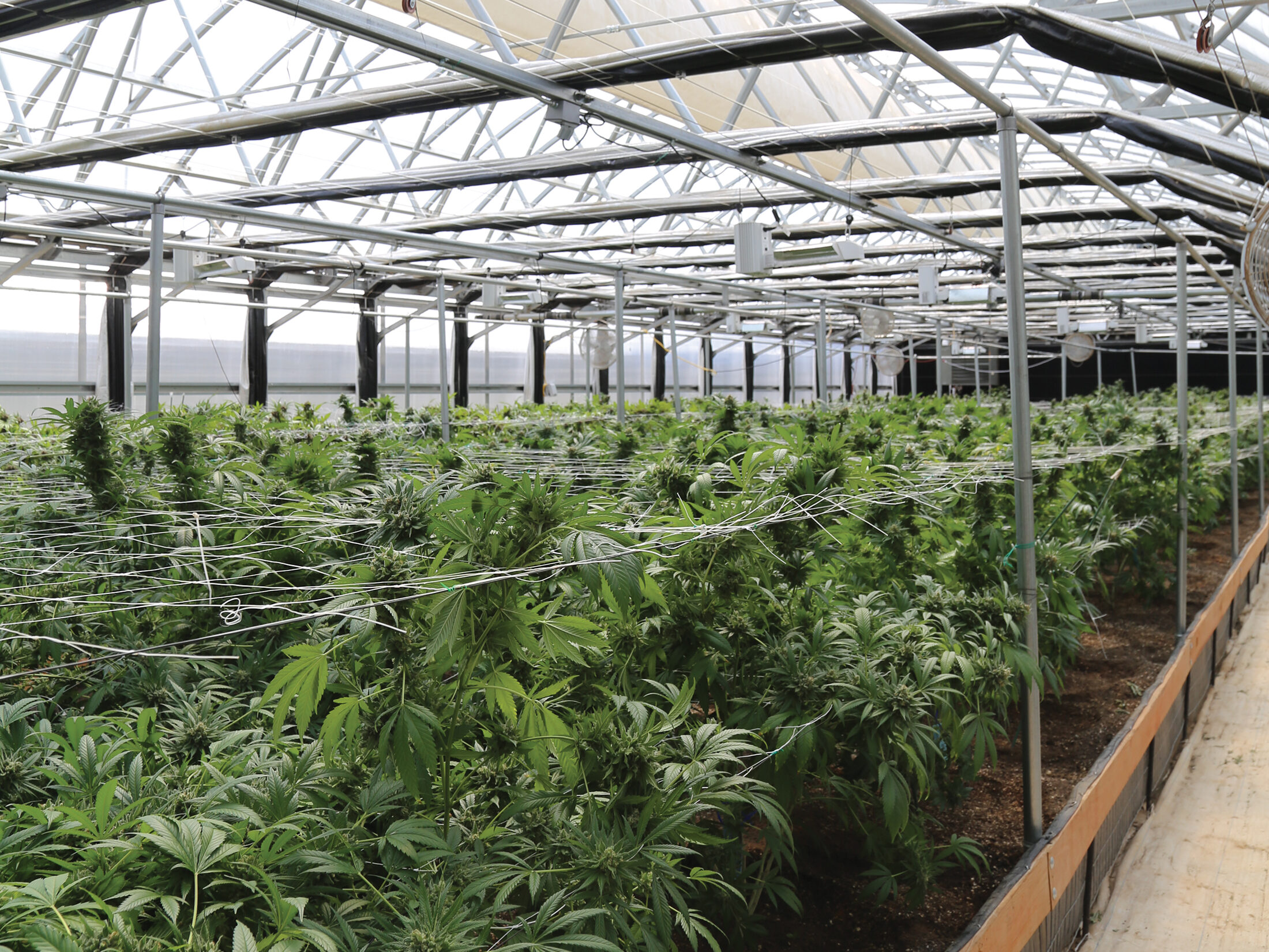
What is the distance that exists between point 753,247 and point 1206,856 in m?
4.35

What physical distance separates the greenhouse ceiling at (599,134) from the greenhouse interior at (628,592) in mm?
46

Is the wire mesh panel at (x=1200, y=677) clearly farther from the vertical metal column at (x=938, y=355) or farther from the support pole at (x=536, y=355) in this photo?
the support pole at (x=536, y=355)

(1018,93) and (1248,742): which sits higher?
(1018,93)

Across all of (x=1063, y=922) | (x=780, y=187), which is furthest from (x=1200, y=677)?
(x=780, y=187)

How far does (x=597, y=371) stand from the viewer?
70.8ft

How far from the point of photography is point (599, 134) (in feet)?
16.6

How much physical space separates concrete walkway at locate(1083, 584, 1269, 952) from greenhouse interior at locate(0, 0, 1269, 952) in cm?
2

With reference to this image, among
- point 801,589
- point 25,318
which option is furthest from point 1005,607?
point 25,318

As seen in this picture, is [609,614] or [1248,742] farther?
[1248,742]

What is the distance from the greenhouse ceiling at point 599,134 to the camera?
12.8 ft

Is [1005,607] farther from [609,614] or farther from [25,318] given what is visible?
[25,318]

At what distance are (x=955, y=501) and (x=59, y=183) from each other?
3583 mm

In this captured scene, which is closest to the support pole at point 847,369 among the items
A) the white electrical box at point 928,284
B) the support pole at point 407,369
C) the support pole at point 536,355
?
the support pole at point 536,355

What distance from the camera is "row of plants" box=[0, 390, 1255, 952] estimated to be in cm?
134
